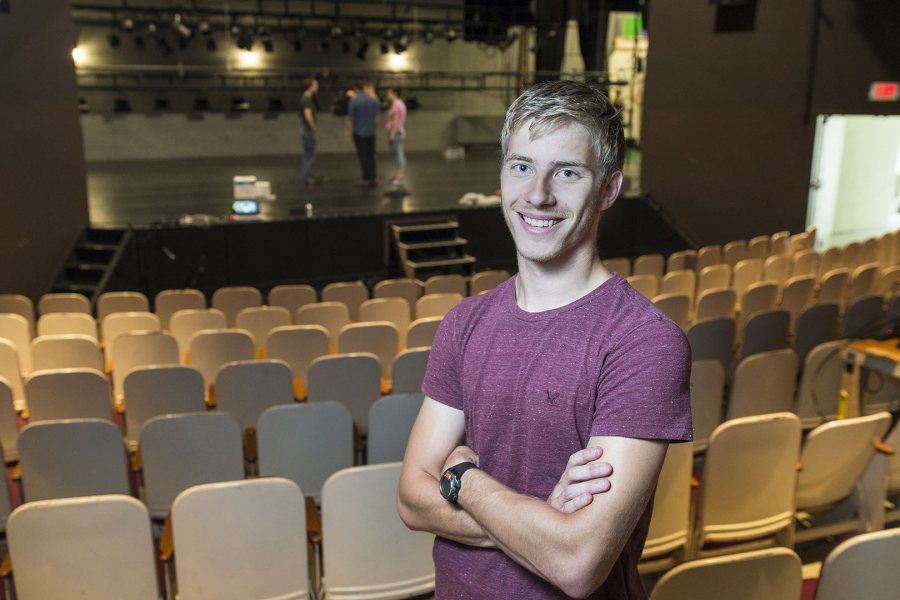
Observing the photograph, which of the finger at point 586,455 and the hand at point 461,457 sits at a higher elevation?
the finger at point 586,455

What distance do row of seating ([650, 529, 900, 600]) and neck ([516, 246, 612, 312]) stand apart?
936 millimetres

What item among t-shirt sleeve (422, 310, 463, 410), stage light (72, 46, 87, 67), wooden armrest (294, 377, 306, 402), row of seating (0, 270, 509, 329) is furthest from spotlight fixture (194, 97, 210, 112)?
t-shirt sleeve (422, 310, 463, 410)

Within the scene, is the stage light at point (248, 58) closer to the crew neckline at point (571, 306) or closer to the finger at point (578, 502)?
the crew neckline at point (571, 306)

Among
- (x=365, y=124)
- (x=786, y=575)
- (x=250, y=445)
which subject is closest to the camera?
(x=786, y=575)

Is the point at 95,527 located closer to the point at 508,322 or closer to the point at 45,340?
the point at 508,322

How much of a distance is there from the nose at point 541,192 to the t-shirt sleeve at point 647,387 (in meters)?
0.28

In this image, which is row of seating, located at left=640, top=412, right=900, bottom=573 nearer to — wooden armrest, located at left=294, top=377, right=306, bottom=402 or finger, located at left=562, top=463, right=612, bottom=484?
finger, located at left=562, top=463, right=612, bottom=484

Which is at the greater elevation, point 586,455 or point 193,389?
point 586,455

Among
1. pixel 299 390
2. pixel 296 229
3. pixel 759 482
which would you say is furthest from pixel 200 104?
pixel 759 482

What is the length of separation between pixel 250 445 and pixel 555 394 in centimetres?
278

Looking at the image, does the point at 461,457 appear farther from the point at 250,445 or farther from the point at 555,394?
the point at 250,445

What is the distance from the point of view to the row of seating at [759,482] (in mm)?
2782

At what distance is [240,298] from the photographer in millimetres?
6309

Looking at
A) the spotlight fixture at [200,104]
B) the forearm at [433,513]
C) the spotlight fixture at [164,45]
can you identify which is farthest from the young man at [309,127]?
the forearm at [433,513]
